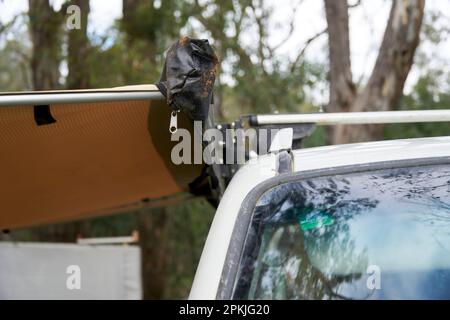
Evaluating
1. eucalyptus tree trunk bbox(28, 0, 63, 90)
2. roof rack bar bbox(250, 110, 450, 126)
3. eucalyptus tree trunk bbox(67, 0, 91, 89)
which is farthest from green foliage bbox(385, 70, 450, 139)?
roof rack bar bbox(250, 110, 450, 126)

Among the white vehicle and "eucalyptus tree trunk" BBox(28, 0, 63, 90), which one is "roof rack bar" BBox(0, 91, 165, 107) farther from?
"eucalyptus tree trunk" BBox(28, 0, 63, 90)

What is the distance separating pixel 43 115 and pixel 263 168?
3.12ft

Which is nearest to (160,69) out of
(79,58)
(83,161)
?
(79,58)

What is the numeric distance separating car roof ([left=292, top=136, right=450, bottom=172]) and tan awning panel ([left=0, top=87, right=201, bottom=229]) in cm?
79

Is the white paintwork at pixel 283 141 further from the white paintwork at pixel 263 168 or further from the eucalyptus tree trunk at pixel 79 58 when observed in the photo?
the eucalyptus tree trunk at pixel 79 58

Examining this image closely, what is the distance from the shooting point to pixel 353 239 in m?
1.80

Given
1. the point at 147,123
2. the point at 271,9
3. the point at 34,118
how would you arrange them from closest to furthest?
the point at 34,118 → the point at 147,123 → the point at 271,9

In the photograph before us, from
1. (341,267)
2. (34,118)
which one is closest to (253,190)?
(341,267)

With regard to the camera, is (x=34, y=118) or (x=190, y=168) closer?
(x=34, y=118)

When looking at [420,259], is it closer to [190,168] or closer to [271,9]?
[190,168]

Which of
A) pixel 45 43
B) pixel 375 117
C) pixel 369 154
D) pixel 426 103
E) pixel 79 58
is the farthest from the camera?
pixel 426 103

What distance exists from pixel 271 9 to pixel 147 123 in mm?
11485

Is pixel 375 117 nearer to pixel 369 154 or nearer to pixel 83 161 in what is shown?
pixel 369 154

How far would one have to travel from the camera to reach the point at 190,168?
11.0 feet
